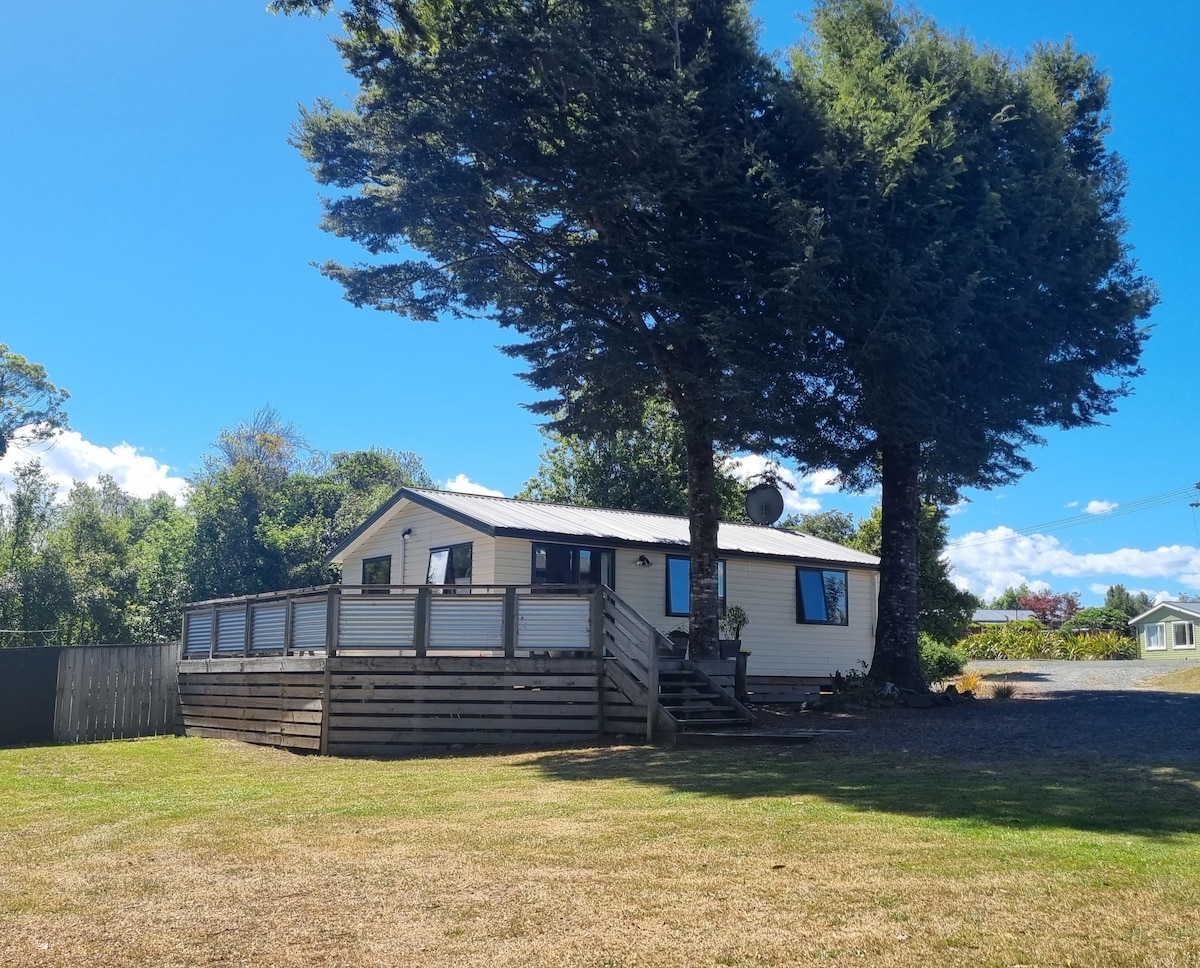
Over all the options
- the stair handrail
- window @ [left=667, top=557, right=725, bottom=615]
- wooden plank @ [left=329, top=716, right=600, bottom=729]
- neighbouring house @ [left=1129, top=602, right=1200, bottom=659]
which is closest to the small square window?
neighbouring house @ [left=1129, top=602, right=1200, bottom=659]

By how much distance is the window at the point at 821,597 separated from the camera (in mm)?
23688

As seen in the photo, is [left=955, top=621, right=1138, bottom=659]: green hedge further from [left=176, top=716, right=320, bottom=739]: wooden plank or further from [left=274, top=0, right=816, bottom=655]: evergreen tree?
[left=176, top=716, right=320, bottom=739]: wooden plank

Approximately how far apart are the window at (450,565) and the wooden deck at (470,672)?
4898 mm

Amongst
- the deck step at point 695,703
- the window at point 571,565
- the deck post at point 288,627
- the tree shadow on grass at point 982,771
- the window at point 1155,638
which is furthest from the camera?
the window at point 1155,638

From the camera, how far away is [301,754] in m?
14.6

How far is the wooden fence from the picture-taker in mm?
17781

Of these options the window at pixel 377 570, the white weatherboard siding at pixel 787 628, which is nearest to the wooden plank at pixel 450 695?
the window at pixel 377 570

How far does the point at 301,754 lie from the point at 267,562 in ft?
76.7

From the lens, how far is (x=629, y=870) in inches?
244

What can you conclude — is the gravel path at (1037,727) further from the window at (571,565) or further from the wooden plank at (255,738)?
the wooden plank at (255,738)

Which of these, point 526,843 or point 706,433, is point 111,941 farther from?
point 706,433

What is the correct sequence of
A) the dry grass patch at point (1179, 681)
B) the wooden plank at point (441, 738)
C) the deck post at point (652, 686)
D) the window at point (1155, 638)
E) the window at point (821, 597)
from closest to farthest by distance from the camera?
the deck post at point (652, 686)
the wooden plank at point (441, 738)
the dry grass patch at point (1179, 681)
the window at point (821, 597)
the window at point (1155, 638)

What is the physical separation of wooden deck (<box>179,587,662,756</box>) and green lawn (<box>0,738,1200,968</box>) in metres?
3.51

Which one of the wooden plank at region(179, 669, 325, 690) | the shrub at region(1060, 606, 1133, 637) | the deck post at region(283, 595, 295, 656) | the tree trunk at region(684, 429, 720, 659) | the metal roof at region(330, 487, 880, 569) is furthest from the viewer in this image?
the shrub at region(1060, 606, 1133, 637)
